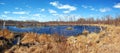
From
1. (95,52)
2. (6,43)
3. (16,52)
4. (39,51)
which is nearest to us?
(95,52)

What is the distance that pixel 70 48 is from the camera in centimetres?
1127

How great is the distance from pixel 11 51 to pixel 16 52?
0.55 metres

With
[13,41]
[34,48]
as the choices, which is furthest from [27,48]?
[13,41]

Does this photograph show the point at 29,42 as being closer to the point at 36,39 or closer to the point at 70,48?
the point at 36,39

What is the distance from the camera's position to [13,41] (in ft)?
61.8

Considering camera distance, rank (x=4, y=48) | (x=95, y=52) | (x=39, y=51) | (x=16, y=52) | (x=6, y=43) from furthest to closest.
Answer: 1. (x=6, y=43)
2. (x=4, y=48)
3. (x=16, y=52)
4. (x=39, y=51)
5. (x=95, y=52)

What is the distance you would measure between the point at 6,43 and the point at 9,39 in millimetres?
1310

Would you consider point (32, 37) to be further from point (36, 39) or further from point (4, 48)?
point (4, 48)

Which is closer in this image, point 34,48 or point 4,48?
point 34,48

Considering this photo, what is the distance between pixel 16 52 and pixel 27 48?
89cm

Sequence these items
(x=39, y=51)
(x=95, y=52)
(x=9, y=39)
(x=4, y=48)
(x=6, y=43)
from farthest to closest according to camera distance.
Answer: (x=9, y=39), (x=6, y=43), (x=4, y=48), (x=39, y=51), (x=95, y=52)

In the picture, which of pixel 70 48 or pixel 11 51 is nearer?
pixel 70 48

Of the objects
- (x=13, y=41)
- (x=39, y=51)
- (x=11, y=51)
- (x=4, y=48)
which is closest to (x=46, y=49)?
(x=39, y=51)

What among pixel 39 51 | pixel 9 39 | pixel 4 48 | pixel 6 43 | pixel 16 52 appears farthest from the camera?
pixel 9 39
